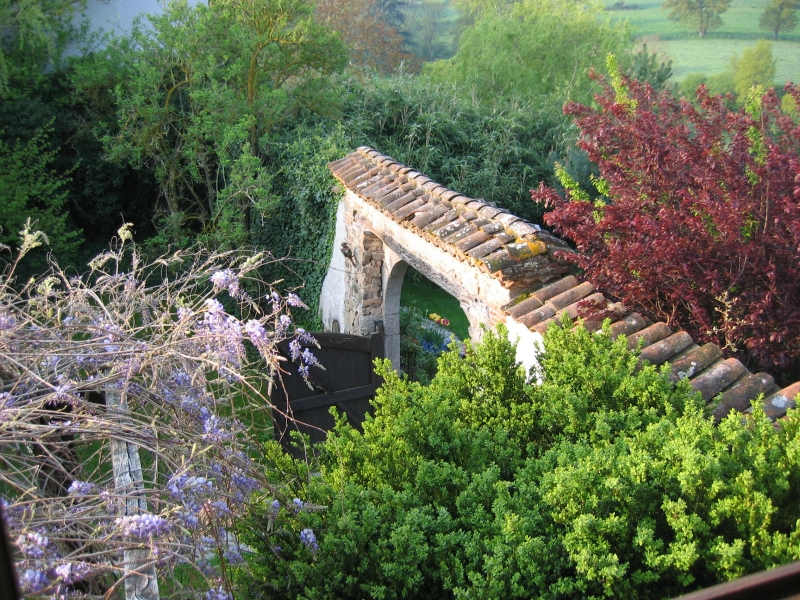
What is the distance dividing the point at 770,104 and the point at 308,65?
7.60m

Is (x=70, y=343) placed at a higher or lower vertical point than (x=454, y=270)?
higher

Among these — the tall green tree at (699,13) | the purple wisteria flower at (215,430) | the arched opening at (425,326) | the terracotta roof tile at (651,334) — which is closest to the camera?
the purple wisteria flower at (215,430)

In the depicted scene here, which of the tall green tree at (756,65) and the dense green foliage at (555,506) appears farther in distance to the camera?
the tall green tree at (756,65)

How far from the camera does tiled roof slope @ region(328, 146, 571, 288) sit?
4.24 metres

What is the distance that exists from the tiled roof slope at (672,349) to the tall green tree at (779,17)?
15035mm

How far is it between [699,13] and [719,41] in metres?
1.02

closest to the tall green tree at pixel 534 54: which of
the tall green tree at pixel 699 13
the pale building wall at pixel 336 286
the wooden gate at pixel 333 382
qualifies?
the tall green tree at pixel 699 13

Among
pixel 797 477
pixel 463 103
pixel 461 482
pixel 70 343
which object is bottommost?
pixel 463 103

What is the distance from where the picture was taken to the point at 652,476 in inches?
96.3

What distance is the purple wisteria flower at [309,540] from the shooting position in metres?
2.52

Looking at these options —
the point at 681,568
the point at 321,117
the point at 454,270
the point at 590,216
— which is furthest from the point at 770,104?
the point at 321,117

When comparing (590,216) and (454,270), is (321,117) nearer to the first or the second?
(454,270)

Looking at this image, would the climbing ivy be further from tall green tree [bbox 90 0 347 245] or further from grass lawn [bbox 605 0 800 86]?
grass lawn [bbox 605 0 800 86]

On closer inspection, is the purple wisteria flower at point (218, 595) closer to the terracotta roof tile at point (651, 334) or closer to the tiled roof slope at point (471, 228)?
the terracotta roof tile at point (651, 334)
